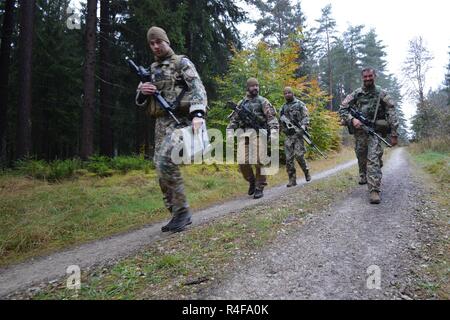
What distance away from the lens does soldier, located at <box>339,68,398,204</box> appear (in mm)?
6270

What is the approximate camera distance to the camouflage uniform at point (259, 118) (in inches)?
297

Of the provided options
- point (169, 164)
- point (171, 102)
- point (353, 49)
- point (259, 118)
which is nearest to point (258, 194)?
point (259, 118)

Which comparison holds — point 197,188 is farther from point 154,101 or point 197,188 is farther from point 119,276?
point 119,276

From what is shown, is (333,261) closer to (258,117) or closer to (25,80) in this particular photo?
(258,117)

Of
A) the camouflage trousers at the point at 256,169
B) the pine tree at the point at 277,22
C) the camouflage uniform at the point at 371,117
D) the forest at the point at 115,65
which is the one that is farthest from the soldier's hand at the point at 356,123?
the pine tree at the point at 277,22

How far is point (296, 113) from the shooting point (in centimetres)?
916

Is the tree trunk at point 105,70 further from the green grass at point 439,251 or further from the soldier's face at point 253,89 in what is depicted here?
the green grass at point 439,251

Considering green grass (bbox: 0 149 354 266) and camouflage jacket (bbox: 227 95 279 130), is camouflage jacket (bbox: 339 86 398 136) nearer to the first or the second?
camouflage jacket (bbox: 227 95 279 130)

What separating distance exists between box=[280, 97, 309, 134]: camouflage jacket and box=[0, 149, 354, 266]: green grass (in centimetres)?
199

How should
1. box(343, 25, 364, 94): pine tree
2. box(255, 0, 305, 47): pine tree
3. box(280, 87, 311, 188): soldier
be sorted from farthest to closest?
1. box(343, 25, 364, 94): pine tree
2. box(255, 0, 305, 47): pine tree
3. box(280, 87, 311, 188): soldier

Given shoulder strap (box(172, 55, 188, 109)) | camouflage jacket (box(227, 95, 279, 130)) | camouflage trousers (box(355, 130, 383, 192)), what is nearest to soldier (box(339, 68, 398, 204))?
camouflage trousers (box(355, 130, 383, 192))

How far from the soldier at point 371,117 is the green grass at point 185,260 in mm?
1785

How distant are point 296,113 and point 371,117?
8.26 feet

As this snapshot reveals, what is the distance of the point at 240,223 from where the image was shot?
4711 mm
